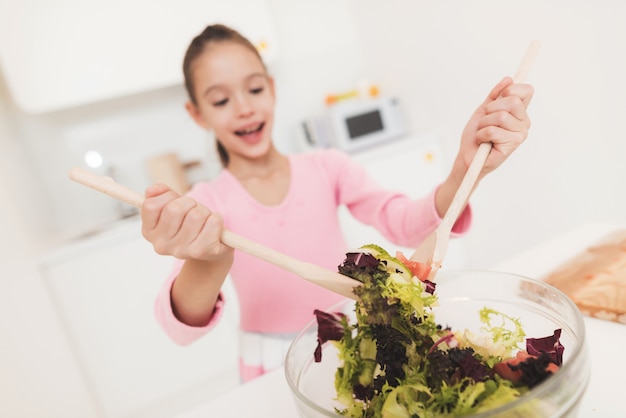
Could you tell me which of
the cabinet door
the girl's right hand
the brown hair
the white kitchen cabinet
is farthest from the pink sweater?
the white kitchen cabinet

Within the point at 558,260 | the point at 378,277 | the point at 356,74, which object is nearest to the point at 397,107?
the point at 356,74

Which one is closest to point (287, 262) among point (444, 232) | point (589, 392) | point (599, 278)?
point (444, 232)

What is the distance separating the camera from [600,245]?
74cm

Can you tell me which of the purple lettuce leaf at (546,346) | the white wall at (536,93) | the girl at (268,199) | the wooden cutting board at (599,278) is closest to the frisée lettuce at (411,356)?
the purple lettuce leaf at (546,346)

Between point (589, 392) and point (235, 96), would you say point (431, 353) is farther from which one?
point (235, 96)

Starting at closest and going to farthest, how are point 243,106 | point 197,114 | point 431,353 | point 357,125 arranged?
point 431,353, point 243,106, point 197,114, point 357,125

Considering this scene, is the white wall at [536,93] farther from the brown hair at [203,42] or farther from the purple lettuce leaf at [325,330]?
the purple lettuce leaf at [325,330]

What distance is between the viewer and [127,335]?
1.65 metres

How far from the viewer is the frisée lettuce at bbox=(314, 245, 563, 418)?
34cm

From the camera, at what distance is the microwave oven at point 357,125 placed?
6.61 ft

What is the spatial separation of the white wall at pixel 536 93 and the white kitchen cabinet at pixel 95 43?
0.71 meters

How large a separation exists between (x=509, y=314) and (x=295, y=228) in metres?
0.56

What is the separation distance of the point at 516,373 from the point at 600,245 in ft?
1.62

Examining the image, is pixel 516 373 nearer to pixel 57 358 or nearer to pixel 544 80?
pixel 544 80
